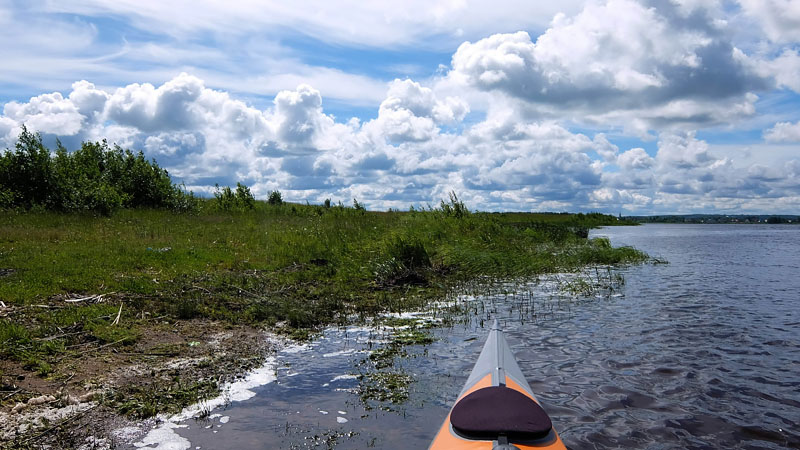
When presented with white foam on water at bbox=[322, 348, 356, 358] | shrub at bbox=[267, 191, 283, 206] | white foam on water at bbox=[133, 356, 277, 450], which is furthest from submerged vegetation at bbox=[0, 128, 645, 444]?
shrub at bbox=[267, 191, 283, 206]

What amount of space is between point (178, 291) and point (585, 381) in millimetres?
8665

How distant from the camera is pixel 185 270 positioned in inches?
512

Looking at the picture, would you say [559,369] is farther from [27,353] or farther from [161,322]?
[27,353]

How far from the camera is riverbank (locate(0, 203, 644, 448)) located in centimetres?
600

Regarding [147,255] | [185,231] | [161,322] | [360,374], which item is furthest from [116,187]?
[360,374]

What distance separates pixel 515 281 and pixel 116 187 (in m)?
26.9

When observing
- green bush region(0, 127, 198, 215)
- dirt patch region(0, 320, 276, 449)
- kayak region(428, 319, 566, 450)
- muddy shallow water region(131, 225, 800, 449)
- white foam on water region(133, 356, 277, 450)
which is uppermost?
green bush region(0, 127, 198, 215)

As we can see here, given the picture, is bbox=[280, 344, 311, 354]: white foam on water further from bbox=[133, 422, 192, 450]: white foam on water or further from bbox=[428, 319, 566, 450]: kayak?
bbox=[428, 319, 566, 450]: kayak

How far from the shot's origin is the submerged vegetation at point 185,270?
7.20 m

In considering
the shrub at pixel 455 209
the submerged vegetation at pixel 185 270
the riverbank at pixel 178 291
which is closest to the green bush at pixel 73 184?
the submerged vegetation at pixel 185 270

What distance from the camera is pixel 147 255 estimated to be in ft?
46.0

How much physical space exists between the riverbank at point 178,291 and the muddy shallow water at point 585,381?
1.08 meters

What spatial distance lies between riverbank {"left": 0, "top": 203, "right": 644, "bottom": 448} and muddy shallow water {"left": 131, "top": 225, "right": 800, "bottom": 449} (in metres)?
1.08

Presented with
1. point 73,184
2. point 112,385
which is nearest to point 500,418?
point 112,385
